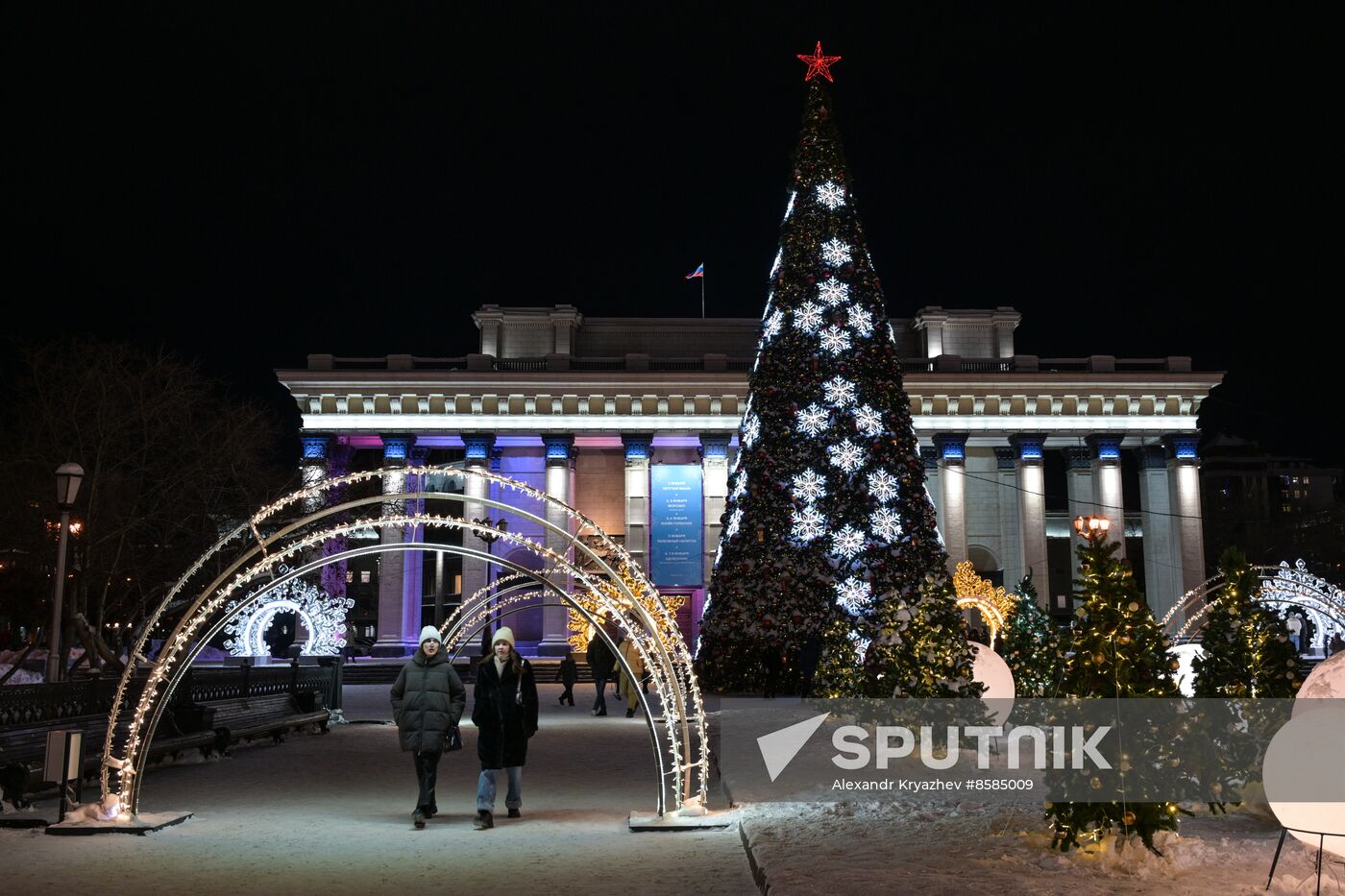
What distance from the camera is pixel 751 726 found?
20.6 metres

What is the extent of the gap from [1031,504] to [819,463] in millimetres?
36802

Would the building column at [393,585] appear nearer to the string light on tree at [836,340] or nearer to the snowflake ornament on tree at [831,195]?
the snowflake ornament on tree at [831,195]

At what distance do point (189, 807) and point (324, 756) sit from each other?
17.4 ft

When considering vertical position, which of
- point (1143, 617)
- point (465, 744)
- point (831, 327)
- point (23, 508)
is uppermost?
point (831, 327)

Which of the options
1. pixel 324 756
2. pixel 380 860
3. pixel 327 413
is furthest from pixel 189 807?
pixel 327 413

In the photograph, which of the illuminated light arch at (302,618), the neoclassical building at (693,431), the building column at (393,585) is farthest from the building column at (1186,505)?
the illuminated light arch at (302,618)

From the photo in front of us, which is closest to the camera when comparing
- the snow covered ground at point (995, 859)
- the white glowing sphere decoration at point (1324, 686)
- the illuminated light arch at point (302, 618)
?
the white glowing sphere decoration at point (1324, 686)

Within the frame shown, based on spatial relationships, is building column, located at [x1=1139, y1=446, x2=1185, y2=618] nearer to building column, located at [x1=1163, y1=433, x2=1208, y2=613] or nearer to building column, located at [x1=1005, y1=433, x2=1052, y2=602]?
building column, located at [x1=1163, y1=433, x2=1208, y2=613]

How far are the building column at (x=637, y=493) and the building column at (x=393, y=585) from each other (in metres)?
10.8

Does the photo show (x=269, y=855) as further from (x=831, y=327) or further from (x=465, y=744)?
(x=831, y=327)

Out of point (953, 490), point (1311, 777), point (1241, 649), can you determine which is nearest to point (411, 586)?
point (953, 490)

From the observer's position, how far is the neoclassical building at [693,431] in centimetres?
5828

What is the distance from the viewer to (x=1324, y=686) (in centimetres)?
737

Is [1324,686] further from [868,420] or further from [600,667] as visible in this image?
[600,667]
